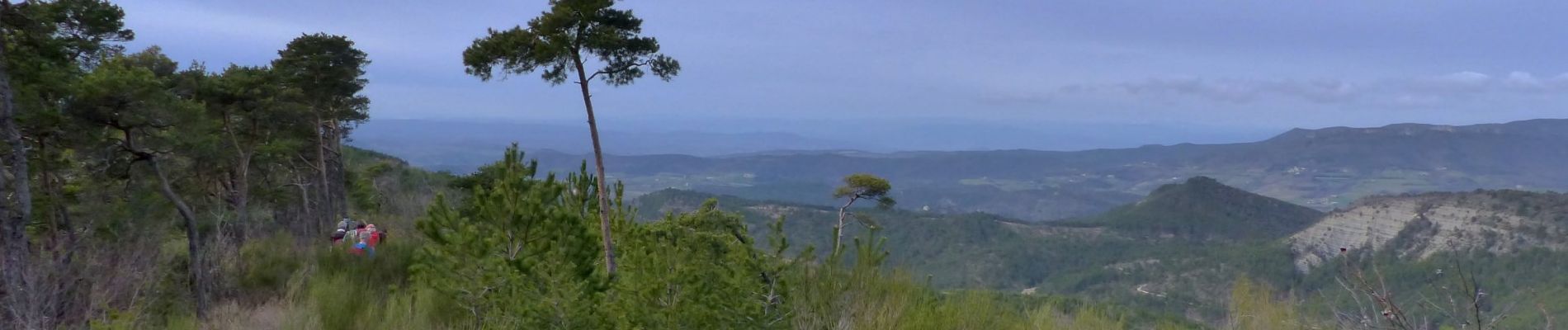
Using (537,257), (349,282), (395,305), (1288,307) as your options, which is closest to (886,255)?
(537,257)

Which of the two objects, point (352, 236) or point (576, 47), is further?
point (352, 236)

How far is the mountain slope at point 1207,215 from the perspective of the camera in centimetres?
11806

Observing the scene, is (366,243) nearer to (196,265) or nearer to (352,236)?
(196,265)

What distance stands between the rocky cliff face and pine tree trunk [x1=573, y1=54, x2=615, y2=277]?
259 feet

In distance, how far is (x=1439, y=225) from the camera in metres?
78.2

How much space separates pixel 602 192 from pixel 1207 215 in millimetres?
134739

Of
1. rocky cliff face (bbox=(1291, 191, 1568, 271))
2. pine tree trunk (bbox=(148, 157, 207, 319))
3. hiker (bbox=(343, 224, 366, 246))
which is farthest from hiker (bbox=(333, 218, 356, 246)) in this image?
rocky cliff face (bbox=(1291, 191, 1568, 271))

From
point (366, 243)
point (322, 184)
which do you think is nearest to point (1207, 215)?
point (322, 184)

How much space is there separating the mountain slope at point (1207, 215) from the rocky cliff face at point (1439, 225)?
22.0m

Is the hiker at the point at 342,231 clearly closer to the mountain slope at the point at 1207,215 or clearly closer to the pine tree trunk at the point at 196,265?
the pine tree trunk at the point at 196,265

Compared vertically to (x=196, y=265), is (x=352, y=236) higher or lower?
lower

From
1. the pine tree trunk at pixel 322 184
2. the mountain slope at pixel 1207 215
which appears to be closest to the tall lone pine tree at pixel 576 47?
the pine tree trunk at pixel 322 184

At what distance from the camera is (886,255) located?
14.3ft

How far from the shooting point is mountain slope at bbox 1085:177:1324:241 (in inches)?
4648
